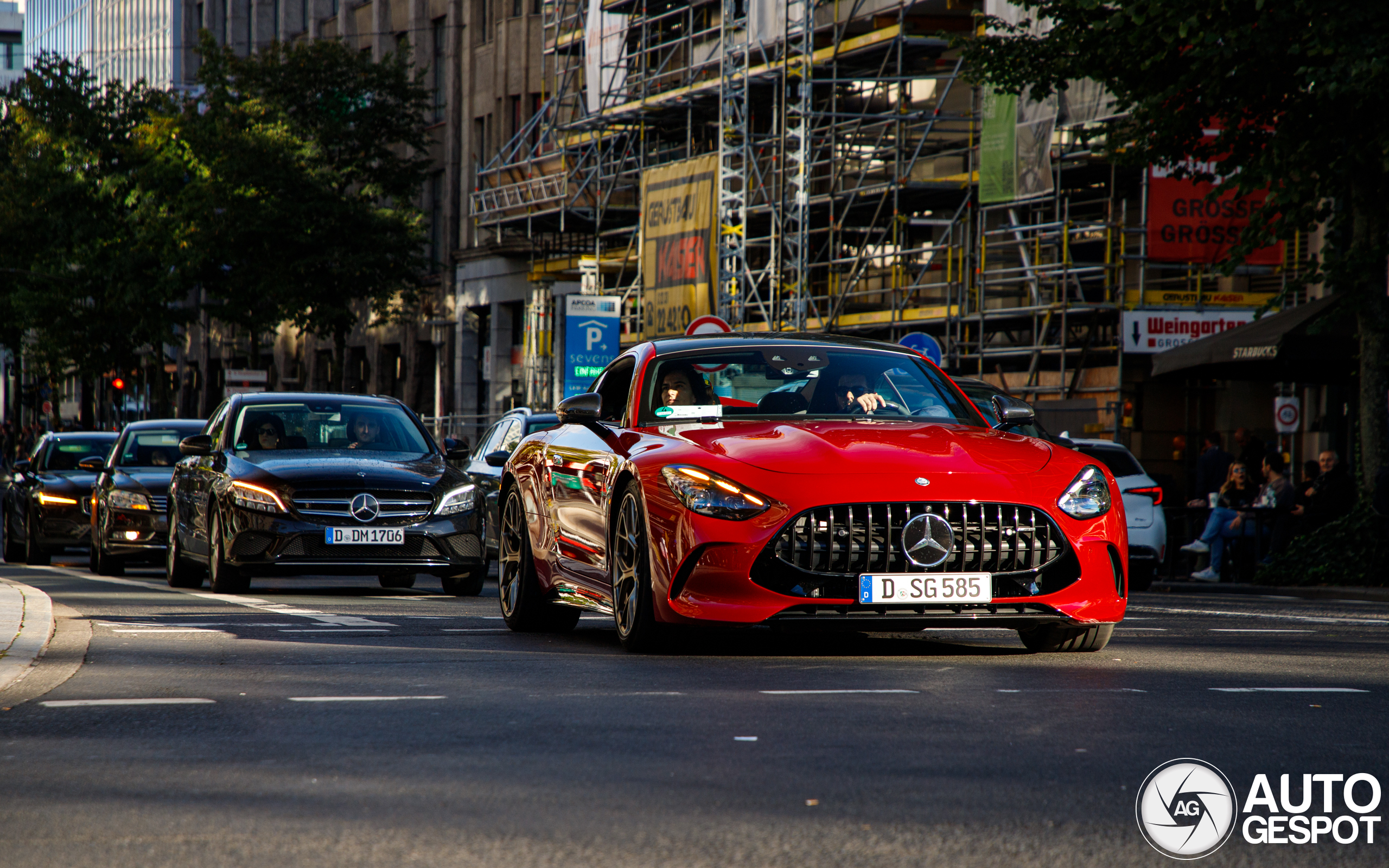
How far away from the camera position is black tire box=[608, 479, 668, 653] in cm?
927

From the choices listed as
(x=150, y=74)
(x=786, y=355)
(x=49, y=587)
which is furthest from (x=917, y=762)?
(x=150, y=74)

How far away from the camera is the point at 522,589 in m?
11.3

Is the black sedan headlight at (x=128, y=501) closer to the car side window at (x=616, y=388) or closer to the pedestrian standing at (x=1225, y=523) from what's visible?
the car side window at (x=616, y=388)

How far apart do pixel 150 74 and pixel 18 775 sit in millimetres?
80790

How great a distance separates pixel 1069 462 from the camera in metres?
9.23

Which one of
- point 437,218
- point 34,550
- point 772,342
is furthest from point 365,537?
point 437,218

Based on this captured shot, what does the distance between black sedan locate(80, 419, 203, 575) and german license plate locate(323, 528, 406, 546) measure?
560cm

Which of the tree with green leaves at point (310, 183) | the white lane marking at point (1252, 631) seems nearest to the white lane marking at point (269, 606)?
the white lane marking at point (1252, 631)

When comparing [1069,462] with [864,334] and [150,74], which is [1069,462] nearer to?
[864,334]

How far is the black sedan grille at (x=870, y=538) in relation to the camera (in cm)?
871

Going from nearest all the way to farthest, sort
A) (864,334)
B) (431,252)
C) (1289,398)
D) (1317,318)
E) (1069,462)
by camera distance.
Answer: (1069,462)
(1317,318)
(1289,398)
(864,334)
(431,252)

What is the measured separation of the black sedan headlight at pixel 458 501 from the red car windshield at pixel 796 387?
546cm

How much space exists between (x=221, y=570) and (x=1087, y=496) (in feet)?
27.0

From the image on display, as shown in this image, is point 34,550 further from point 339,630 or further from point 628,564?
point 628,564
